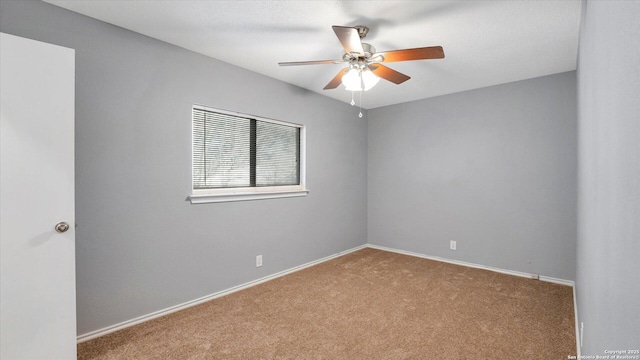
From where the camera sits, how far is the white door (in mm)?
1611

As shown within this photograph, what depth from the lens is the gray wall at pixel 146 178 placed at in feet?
7.09

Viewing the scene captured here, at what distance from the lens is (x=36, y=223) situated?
5.57ft

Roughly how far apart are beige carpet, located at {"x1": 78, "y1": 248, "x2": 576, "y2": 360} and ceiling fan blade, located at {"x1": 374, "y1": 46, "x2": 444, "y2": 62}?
2.09m

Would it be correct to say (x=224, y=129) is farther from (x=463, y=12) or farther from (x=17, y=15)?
(x=463, y=12)

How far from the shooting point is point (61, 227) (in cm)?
177

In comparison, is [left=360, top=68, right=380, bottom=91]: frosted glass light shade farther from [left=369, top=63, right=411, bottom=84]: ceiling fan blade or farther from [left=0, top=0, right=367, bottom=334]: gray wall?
[left=0, top=0, right=367, bottom=334]: gray wall

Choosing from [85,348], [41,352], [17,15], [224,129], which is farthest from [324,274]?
[17,15]

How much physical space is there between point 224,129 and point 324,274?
2112 mm

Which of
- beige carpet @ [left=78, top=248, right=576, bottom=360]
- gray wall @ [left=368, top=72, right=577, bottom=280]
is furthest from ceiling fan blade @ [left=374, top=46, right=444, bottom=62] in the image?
gray wall @ [left=368, top=72, right=577, bottom=280]

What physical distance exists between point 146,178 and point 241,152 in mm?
1053

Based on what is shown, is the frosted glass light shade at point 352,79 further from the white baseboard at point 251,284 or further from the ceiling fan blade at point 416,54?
the white baseboard at point 251,284

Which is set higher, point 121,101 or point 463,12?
point 463,12

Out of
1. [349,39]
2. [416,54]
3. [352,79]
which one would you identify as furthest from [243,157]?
[416,54]

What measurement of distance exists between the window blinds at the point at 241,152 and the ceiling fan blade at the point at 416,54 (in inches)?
69.6
